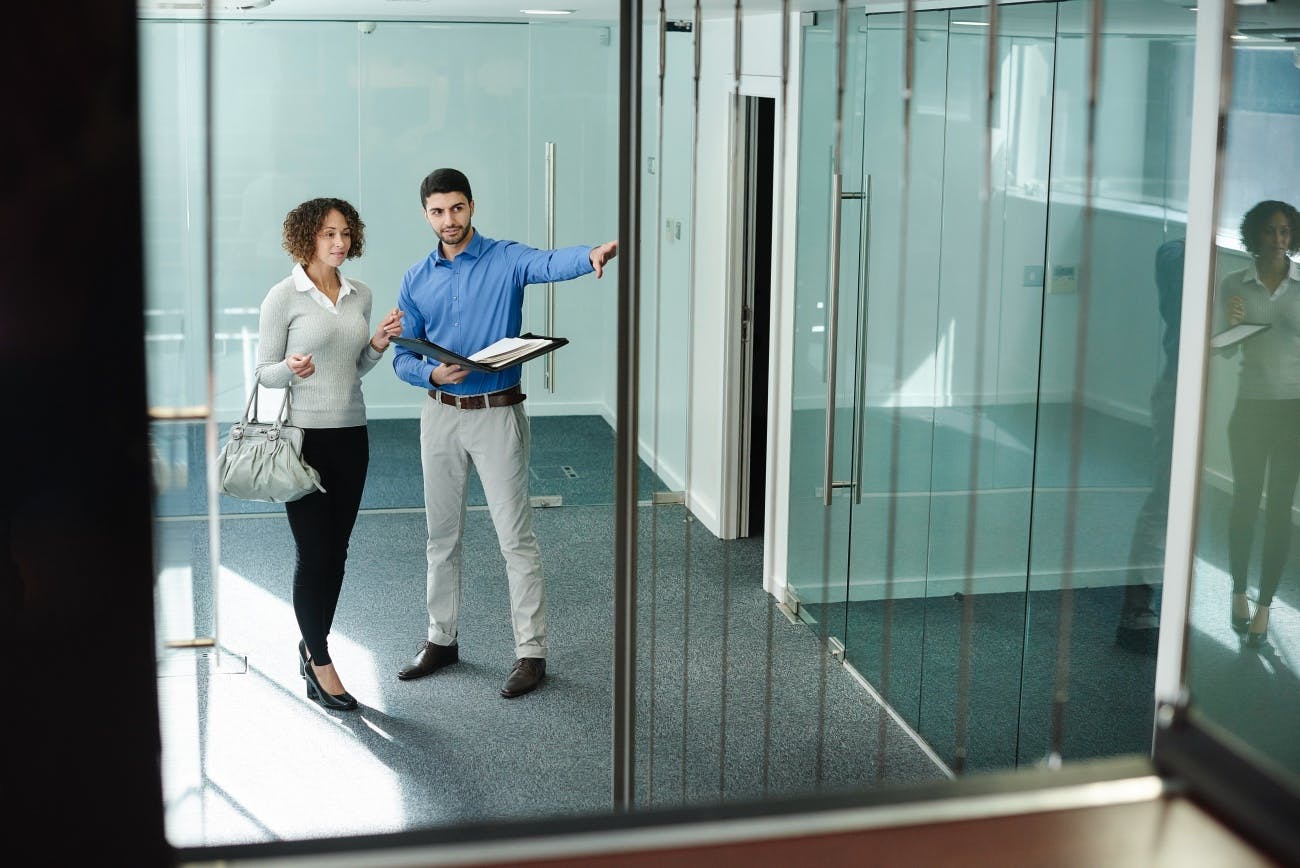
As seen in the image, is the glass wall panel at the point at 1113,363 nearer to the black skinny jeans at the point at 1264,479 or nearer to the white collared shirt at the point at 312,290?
the black skinny jeans at the point at 1264,479

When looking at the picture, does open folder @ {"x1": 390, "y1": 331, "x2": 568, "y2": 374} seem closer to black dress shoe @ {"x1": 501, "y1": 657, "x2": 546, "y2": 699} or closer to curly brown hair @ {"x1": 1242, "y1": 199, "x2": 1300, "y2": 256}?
black dress shoe @ {"x1": 501, "y1": 657, "x2": 546, "y2": 699}

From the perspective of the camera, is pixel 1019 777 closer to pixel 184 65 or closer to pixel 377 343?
pixel 377 343

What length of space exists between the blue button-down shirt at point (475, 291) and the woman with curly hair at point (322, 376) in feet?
0.56

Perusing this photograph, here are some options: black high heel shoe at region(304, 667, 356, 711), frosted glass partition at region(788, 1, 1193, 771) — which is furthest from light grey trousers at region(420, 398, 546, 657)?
frosted glass partition at region(788, 1, 1193, 771)

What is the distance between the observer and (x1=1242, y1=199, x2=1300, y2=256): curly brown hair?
266 cm

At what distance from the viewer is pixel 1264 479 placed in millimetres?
2797

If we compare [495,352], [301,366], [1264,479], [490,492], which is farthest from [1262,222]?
[301,366]

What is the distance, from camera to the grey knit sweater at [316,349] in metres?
4.04

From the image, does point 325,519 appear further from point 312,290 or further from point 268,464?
point 312,290

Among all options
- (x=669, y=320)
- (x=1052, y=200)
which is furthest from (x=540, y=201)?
(x=1052, y=200)

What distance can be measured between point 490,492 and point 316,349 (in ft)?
2.28

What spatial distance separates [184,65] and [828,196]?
2854mm

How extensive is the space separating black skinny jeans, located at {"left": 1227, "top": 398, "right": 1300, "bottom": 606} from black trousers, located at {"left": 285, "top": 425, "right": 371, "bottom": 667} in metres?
2.37

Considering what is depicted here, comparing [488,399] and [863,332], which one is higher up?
[863,332]
